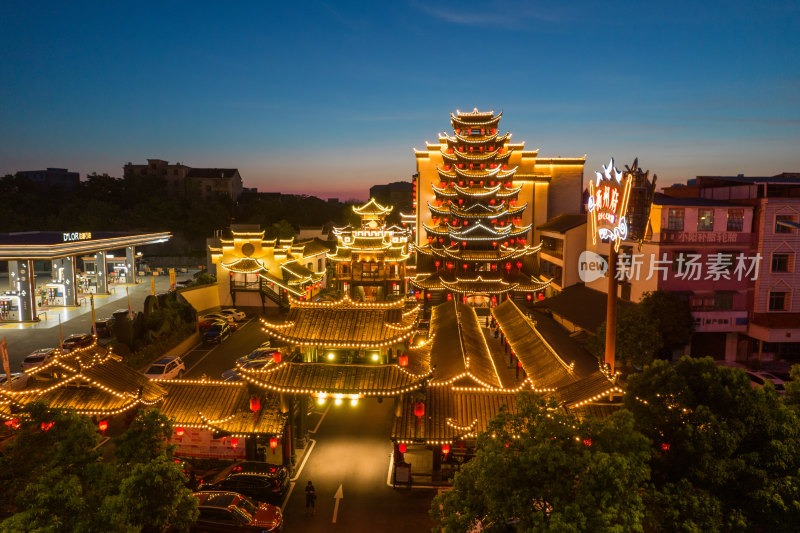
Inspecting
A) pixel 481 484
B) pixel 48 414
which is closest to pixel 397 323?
pixel 481 484

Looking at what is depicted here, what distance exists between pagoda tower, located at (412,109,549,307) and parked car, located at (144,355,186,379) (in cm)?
2099

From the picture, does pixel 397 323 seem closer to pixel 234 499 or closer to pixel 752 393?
pixel 234 499

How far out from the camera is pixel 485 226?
43438 millimetres

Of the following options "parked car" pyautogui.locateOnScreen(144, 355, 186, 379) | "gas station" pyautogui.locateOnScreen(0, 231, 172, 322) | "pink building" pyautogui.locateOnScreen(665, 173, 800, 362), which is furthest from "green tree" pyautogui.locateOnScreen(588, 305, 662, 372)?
"gas station" pyautogui.locateOnScreen(0, 231, 172, 322)

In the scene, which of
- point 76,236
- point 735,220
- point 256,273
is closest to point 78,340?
point 76,236

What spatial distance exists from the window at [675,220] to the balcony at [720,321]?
481 cm

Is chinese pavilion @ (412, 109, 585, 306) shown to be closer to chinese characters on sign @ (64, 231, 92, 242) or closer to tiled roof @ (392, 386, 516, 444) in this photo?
tiled roof @ (392, 386, 516, 444)

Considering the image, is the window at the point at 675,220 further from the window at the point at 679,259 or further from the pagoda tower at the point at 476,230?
the pagoda tower at the point at 476,230

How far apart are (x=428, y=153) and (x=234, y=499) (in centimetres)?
4430

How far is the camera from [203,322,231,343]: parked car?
3447cm

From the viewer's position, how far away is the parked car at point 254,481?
52.9 ft

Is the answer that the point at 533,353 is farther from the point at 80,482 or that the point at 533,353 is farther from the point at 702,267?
the point at 80,482

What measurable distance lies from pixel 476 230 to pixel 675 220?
17.7 m

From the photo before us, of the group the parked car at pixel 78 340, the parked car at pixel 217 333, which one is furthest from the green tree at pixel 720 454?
the parked car at pixel 78 340
